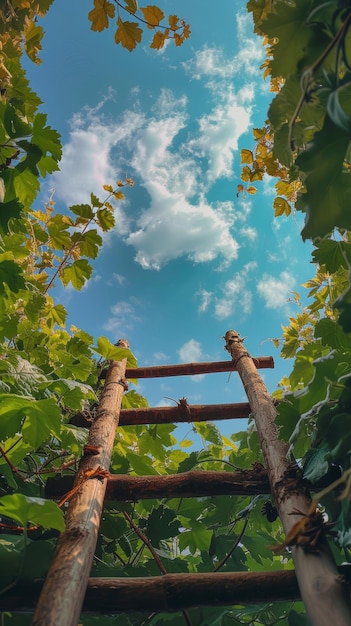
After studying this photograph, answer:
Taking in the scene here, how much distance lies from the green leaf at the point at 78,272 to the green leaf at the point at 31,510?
1.49m

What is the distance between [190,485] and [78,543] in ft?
1.53

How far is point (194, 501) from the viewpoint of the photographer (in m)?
1.86

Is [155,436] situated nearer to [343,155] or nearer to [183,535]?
[183,535]

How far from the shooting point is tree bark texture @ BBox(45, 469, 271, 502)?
135cm

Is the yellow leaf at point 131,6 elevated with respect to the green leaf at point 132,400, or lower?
elevated

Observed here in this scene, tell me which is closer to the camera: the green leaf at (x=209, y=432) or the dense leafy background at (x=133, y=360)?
the dense leafy background at (x=133, y=360)

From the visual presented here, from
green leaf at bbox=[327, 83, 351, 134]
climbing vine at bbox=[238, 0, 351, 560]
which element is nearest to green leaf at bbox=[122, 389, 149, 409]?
climbing vine at bbox=[238, 0, 351, 560]

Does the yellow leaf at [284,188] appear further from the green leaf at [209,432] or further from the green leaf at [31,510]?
the green leaf at [31,510]

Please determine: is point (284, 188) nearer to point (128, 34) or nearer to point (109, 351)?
point (128, 34)

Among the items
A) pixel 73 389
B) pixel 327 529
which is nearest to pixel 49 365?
pixel 73 389

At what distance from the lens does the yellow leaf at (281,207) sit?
2.14 m

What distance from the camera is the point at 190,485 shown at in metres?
1.35

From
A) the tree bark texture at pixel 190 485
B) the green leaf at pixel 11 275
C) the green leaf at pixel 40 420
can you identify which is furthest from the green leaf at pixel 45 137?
the tree bark texture at pixel 190 485

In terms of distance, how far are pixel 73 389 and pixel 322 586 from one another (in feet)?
3.60
